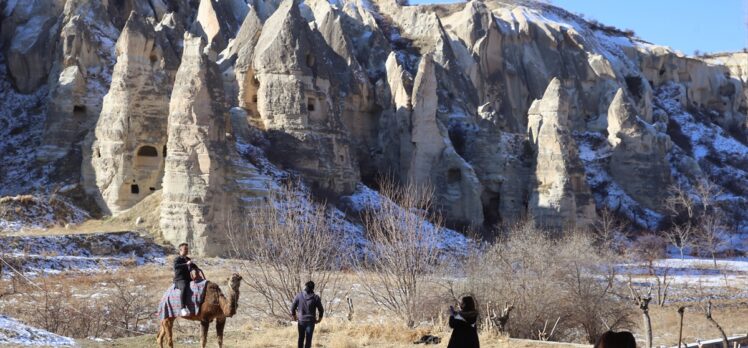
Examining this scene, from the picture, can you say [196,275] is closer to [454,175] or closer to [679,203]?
Answer: [454,175]

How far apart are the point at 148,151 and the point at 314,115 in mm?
6871

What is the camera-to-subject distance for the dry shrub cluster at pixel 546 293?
22.0 m

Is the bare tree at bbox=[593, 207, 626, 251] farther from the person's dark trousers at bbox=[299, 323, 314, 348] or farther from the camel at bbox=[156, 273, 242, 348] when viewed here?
the camel at bbox=[156, 273, 242, 348]

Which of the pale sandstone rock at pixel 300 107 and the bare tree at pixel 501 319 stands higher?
the pale sandstone rock at pixel 300 107

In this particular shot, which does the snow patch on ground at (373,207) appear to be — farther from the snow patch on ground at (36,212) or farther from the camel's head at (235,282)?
the camel's head at (235,282)

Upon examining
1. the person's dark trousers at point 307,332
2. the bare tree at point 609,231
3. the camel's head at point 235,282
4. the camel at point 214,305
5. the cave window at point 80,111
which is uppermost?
the cave window at point 80,111

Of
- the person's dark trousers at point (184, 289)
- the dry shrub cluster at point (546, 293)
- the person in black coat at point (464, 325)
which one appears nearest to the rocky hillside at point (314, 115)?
the dry shrub cluster at point (546, 293)

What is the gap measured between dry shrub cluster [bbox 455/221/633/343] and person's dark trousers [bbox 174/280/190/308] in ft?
31.9

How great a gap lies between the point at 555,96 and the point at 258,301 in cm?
2525

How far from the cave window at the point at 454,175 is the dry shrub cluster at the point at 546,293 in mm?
16444

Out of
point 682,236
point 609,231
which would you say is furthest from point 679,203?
point 609,231

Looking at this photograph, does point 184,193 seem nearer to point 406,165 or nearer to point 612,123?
point 406,165

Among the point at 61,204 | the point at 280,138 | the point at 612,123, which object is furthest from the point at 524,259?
the point at 612,123

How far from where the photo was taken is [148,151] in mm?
35094
